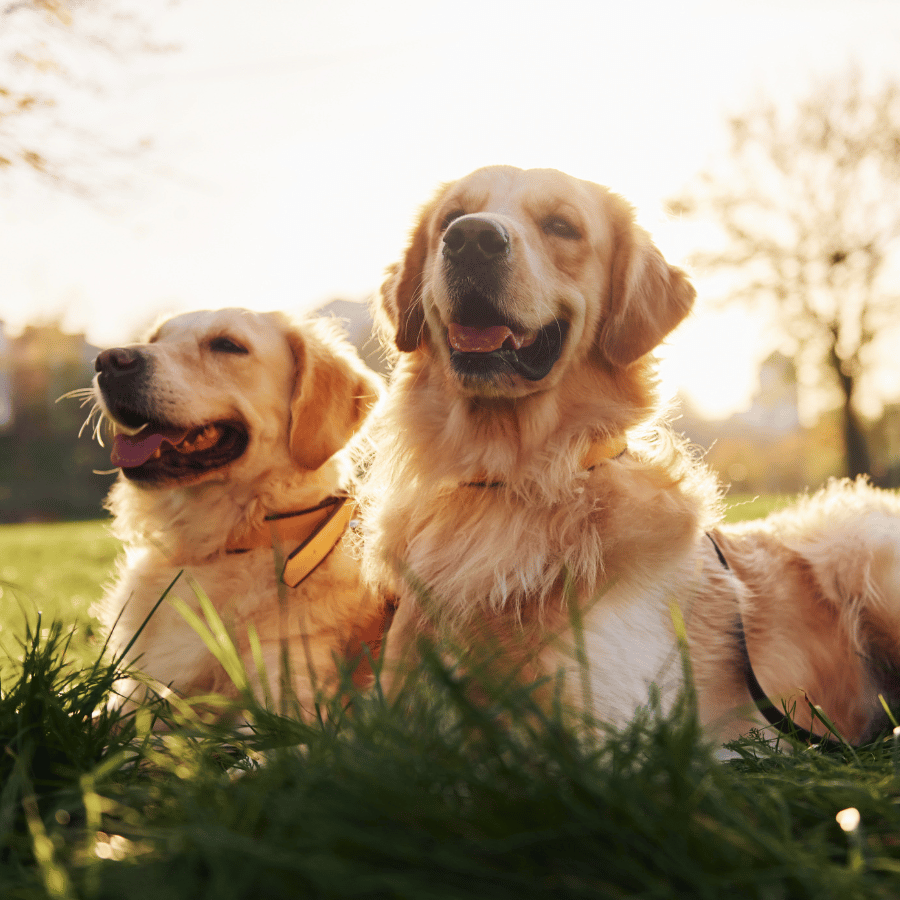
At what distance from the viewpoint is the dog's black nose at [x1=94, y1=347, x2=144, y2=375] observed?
2.88 meters

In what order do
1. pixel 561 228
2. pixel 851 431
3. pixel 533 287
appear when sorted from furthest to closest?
pixel 851 431 < pixel 561 228 < pixel 533 287

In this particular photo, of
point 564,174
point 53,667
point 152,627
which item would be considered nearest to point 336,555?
point 152,627

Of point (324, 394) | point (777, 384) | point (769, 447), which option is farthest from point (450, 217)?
point (769, 447)

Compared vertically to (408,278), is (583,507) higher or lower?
lower

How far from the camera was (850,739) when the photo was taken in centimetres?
263

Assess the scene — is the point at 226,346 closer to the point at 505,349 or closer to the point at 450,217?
the point at 450,217

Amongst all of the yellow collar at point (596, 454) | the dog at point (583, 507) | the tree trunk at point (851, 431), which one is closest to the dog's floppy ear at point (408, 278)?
the dog at point (583, 507)

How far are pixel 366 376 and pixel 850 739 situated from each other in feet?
7.83

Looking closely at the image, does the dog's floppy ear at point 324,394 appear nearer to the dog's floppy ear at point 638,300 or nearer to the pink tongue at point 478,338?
the pink tongue at point 478,338

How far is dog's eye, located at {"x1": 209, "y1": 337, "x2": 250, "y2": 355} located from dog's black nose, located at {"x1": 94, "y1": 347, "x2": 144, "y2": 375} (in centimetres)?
Answer: 31

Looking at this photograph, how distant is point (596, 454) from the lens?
8.16 feet

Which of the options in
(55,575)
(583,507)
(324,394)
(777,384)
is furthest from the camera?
(777,384)

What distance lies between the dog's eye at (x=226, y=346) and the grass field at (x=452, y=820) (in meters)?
1.90

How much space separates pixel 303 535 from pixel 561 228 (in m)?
1.55
